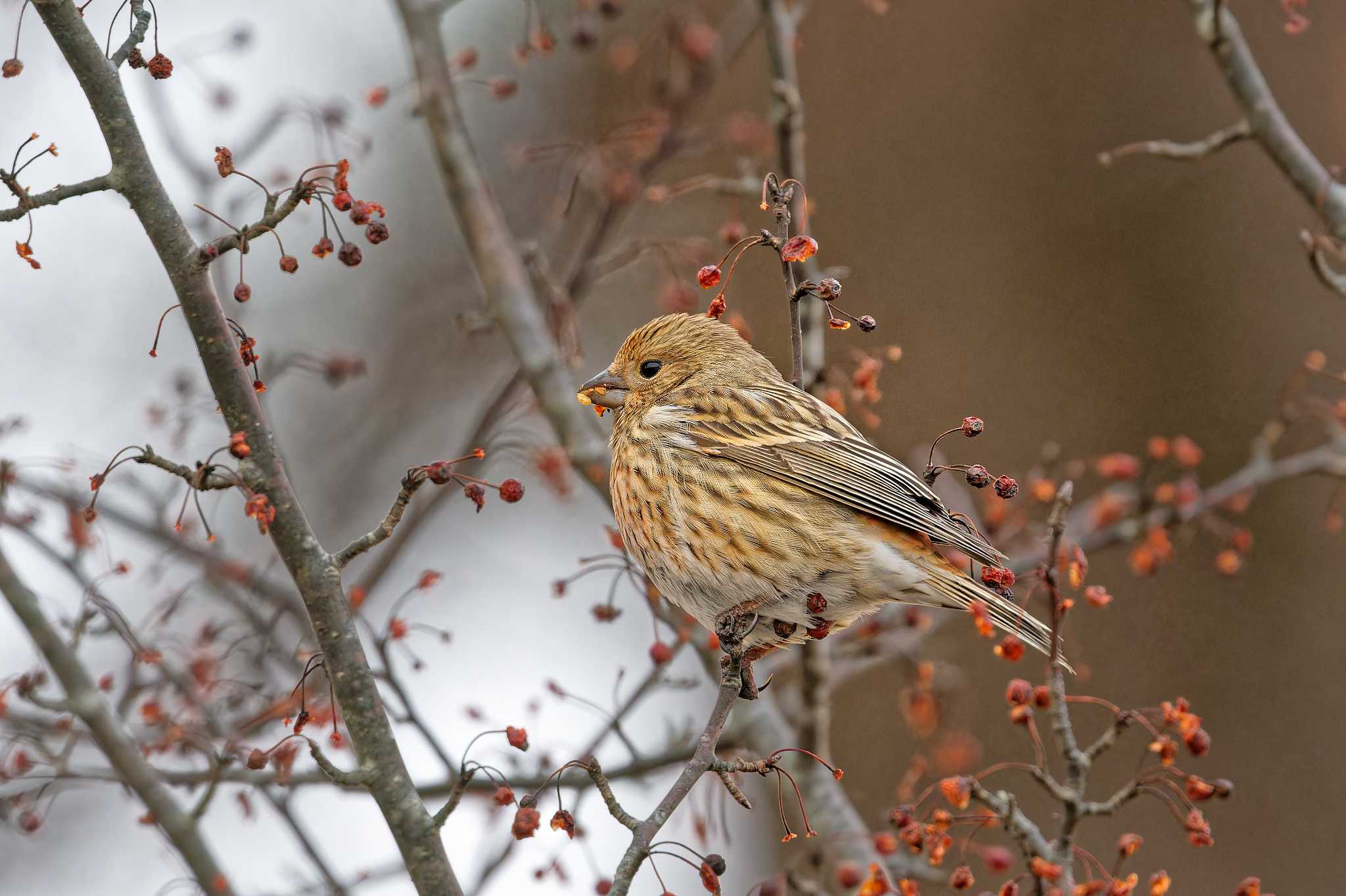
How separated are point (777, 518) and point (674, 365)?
951 millimetres

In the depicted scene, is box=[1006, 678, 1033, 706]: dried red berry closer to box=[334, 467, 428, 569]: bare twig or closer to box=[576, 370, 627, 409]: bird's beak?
box=[334, 467, 428, 569]: bare twig

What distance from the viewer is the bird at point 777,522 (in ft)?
15.4

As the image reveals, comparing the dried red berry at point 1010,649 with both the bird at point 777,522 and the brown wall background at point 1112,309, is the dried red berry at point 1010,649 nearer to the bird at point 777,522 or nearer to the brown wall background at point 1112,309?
the bird at point 777,522


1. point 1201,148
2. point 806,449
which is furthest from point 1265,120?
point 806,449

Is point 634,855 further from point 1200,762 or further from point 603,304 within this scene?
point 603,304

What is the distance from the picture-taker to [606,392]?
557 centimetres

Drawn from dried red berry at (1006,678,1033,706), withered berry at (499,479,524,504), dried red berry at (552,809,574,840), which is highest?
withered berry at (499,479,524,504)

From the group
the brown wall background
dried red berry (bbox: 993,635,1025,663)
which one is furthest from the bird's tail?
the brown wall background

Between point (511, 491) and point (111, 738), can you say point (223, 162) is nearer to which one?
point (511, 491)

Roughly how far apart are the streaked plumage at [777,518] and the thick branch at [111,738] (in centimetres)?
175

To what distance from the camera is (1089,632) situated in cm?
812

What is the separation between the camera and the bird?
4.69 metres

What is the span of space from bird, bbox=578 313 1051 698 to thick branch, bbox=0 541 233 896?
5.59 feet

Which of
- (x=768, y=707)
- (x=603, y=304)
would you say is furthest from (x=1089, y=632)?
(x=603, y=304)
